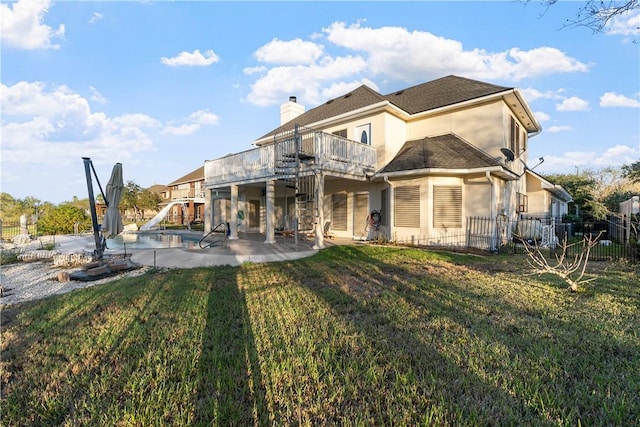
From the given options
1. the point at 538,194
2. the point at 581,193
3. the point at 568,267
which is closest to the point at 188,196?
the point at 538,194

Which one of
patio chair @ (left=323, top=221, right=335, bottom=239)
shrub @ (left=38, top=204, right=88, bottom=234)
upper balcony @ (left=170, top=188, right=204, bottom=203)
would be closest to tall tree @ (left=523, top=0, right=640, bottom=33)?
patio chair @ (left=323, top=221, right=335, bottom=239)

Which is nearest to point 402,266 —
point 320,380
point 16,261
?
point 320,380

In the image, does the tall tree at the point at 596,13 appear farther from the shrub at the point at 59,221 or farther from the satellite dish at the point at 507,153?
the shrub at the point at 59,221

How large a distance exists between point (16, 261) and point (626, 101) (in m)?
29.9

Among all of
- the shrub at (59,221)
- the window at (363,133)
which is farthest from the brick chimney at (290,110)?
the shrub at (59,221)

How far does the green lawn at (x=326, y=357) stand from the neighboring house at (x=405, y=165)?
22.1 ft

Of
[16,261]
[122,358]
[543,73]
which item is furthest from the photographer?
[543,73]

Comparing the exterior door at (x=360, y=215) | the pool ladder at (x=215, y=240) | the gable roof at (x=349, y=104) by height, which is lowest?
the pool ladder at (x=215, y=240)

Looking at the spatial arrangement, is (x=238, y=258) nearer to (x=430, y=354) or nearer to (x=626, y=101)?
(x=430, y=354)

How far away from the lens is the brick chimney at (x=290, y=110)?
22938mm

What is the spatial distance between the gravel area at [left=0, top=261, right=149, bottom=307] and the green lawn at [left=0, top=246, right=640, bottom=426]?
1.23m

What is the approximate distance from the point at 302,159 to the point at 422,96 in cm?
804

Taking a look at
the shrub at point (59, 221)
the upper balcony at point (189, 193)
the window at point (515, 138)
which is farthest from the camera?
the upper balcony at point (189, 193)

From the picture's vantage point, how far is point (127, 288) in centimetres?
625
